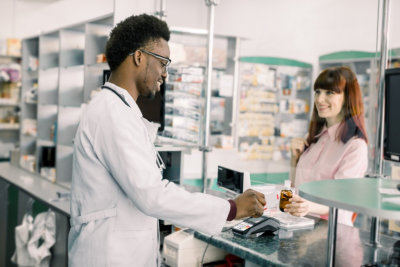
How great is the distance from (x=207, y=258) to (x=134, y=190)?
103cm

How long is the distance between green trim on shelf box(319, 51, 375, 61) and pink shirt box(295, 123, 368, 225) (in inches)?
111

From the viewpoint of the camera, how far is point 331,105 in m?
2.74

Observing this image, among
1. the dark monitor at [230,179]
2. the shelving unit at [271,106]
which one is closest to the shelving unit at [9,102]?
the shelving unit at [271,106]

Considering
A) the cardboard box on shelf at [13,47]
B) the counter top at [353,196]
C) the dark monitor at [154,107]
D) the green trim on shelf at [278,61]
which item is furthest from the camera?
the cardboard box on shelf at [13,47]

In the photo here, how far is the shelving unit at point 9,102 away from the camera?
7.30 metres

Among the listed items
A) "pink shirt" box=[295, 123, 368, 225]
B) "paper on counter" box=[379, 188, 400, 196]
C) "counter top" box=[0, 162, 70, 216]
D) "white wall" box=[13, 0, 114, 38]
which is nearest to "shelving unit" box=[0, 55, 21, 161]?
"white wall" box=[13, 0, 114, 38]

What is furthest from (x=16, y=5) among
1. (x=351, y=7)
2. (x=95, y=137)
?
(x=95, y=137)

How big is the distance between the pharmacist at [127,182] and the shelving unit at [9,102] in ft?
20.1

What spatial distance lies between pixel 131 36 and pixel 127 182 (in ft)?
1.82

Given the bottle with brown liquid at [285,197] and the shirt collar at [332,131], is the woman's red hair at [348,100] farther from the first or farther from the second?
the bottle with brown liquid at [285,197]

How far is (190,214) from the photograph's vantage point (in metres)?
1.64

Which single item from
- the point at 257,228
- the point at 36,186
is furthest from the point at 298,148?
the point at 36,186

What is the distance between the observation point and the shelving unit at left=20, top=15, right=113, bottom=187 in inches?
169

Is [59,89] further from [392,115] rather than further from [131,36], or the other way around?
[392,115]
